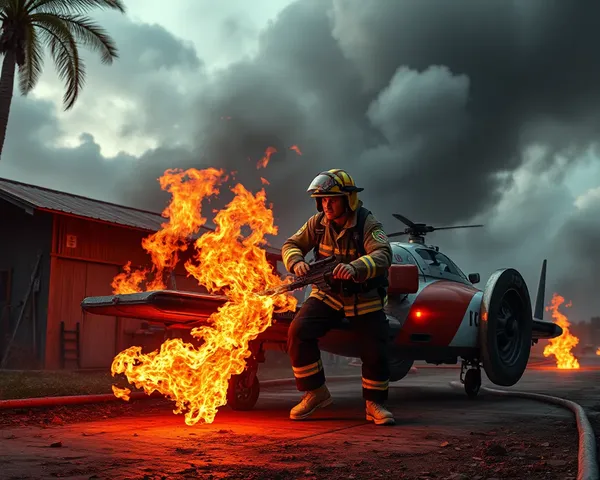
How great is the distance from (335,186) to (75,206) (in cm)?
1287

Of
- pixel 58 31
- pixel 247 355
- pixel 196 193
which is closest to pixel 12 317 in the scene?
pixel 58 31

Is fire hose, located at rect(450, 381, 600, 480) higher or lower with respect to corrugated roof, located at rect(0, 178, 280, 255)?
lower

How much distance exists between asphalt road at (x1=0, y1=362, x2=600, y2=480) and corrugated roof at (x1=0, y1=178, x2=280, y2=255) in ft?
31.4

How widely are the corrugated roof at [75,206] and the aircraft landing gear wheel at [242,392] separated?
9624 millimetres

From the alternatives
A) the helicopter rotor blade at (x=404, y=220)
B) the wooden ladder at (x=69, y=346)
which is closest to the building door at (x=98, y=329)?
the wooden ladder at (x=69, y=346)

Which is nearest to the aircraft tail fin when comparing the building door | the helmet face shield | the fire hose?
the fire hose

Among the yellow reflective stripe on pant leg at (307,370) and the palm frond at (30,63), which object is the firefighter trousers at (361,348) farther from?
the palm frond at (30,63)

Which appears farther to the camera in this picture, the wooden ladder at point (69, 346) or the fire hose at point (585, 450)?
the wooden ladder at point (69, 346)

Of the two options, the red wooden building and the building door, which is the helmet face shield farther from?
the building door

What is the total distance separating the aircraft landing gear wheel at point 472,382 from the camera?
9.75 metres

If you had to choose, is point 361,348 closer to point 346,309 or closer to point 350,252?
point 346,309

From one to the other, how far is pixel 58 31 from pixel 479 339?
15.5m

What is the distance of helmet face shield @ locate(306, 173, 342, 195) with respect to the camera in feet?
20.9

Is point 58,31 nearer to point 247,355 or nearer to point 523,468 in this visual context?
point 247,355
